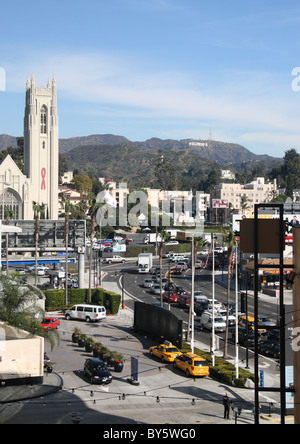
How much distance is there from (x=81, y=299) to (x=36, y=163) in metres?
58.2

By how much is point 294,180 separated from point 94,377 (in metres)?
176

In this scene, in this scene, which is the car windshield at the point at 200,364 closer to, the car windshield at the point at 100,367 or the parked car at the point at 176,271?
the car windshield at the point at 100,367

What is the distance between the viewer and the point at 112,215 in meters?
136

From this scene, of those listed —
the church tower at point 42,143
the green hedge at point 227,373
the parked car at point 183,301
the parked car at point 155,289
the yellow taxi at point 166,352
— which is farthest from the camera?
the church tower at point 42,143

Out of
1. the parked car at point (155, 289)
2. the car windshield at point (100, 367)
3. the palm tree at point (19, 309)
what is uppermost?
the palm tree at point (19, 309)

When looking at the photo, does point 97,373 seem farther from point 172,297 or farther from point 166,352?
point 172,297

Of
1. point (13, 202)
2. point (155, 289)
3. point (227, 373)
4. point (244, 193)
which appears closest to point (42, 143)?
point (13, 202)

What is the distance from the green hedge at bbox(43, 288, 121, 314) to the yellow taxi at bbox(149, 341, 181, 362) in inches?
586

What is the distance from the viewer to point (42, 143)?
344 ft

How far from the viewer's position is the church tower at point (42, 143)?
103125mm

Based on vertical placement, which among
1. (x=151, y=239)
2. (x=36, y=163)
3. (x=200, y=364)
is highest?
(x=36, y=163)

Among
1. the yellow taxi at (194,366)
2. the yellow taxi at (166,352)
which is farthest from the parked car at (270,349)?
the yellow taxi at (194,366)
